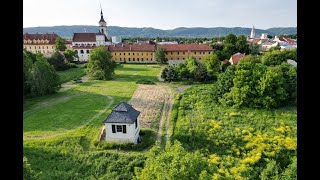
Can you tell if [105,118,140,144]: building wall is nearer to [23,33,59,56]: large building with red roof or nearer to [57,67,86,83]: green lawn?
[57,67,86,83]: green lawn

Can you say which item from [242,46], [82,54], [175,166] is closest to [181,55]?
[242,46]

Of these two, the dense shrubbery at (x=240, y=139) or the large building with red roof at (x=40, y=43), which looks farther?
the large building with red roof at (x=40, y=43)

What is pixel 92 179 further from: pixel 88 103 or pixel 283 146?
pixel 88 103

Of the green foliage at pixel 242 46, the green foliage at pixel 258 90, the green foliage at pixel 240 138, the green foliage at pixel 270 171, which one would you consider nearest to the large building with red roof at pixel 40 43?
the green foliage at pixel 242 46

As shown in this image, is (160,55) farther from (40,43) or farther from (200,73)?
(40,43)

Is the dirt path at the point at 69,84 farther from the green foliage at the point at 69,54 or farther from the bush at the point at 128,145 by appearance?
the bush at the point at 128,145
